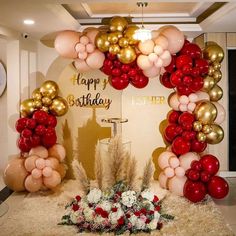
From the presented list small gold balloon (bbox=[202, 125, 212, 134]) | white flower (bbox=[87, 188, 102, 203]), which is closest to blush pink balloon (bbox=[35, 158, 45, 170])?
white flower (bbox=[87, 188, 102, 203])

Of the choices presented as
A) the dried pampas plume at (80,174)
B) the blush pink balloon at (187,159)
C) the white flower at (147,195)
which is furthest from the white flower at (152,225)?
the blush pink balloon at (187,159)

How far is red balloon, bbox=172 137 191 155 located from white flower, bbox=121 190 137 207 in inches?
45.6

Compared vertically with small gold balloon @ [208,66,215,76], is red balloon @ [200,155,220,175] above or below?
below

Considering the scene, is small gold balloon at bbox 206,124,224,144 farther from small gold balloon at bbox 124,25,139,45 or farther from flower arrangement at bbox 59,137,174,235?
small gold balloon at bbox 124,25,139,45

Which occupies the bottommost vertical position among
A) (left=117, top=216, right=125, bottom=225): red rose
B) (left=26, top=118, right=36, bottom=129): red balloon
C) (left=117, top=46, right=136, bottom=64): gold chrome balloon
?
(left=117, top=216, right=125, bottom=225): red rose

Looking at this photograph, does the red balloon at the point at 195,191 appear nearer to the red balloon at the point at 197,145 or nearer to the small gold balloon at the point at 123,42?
the red balloon at the point at 197,145

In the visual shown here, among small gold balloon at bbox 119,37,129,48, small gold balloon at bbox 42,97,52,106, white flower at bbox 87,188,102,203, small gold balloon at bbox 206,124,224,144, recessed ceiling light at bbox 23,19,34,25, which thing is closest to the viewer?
white flower at bbox 87,188,102,203

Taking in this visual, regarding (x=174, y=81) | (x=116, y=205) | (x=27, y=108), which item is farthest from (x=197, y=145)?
(x=27, y=108)

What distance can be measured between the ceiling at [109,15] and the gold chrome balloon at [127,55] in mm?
565

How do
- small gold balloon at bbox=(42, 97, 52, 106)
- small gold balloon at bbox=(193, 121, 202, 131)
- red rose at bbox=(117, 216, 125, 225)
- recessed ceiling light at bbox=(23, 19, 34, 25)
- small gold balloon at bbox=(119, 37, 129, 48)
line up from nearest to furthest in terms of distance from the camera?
red rose at bbox=(117, 216, 125, 225) → recessed ceiling light at bbox=(23, 19, 34, 25) → small gold balloon at bbox=(119, 37, 129, 48) → small gold balloon at bbox=(193, 121, 202, 131) → small gold balloon at bbox=(42, 97, 52, 106)

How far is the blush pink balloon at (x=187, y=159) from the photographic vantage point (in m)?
4.54

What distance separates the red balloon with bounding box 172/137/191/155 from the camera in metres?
4.55

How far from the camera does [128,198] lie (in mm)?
3639

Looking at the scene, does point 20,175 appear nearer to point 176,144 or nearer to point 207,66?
point 176,144
